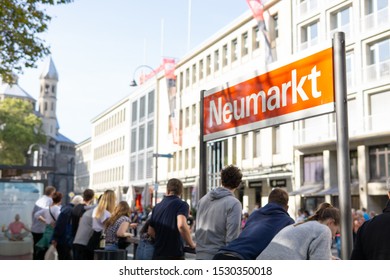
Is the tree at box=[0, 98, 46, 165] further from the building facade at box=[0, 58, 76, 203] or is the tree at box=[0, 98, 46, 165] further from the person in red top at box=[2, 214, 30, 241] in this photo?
the building facade at box=[0, 58, 76, 203]

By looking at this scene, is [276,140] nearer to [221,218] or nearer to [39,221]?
[39,221]

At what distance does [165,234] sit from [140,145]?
60937 mm

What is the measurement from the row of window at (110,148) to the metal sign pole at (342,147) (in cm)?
7176

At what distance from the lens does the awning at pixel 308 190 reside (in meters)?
32.2

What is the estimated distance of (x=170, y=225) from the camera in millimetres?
6168

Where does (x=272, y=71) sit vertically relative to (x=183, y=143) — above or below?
below

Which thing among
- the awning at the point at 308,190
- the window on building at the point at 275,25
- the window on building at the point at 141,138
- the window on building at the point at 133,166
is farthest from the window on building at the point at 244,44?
the window on building at the point at 133,166

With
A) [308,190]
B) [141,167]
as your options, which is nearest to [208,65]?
[308,190]

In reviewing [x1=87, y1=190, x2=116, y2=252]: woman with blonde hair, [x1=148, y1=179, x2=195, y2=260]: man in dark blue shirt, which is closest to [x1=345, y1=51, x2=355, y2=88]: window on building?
[x1=87, y1=190, x2=116, y2=252]: woman with blonde hair

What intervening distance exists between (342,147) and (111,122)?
266ft

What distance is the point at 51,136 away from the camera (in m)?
152

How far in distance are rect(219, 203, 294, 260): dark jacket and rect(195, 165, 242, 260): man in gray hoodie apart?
95cm
